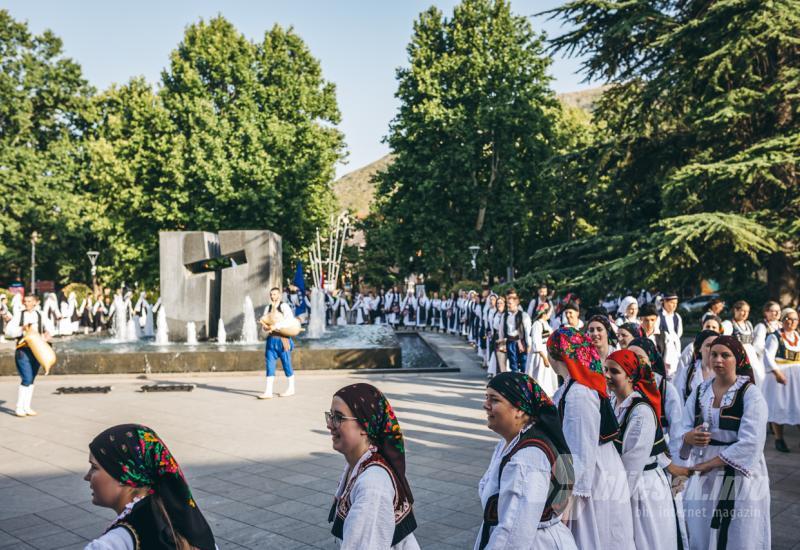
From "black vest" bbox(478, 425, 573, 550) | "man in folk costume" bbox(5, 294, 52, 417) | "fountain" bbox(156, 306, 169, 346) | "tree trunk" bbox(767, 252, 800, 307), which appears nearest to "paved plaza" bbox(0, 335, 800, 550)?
"man in folk costume" bbox(5, 294, 52, 417)

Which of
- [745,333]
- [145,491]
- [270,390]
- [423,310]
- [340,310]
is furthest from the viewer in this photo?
[340,310]

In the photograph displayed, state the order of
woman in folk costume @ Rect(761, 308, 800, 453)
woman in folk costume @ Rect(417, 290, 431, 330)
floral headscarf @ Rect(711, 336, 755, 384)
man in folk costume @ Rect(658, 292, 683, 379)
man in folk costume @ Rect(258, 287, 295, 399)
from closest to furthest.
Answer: floral headscarf @ Rect(711, 336, 755, 384) → woman in folk costume @ Rect(761, 308, 800, 453) → man in folk costume @ Rect(658, 292, 683, 379) → man in folk costume @ Rect(258, 287, 295, 399) → woman in folk costume @ Rect(417, 290, 431, 330)

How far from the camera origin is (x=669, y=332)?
10.8 m

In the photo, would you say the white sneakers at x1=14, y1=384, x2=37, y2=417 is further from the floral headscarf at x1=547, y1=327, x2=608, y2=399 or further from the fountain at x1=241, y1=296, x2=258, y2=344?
the floral headscarf at x1=547, y1=327, x2=608, y2=399

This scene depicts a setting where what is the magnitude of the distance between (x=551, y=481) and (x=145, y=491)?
5.53 feet

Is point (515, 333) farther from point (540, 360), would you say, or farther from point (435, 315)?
point (435, 315)

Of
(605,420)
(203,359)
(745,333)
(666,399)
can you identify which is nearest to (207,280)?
(203,359)

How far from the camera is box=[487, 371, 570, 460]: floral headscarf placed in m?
3.00

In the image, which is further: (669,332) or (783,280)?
(783,280)

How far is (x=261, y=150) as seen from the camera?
31484 millimetres

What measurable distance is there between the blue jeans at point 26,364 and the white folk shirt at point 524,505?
388 inches

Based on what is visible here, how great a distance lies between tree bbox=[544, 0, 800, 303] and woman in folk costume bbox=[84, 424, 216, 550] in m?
14.3

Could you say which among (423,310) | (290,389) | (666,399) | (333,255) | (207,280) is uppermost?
(333,255)

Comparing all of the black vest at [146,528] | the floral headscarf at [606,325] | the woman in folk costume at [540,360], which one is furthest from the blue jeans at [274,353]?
the black vest at [146,528]
